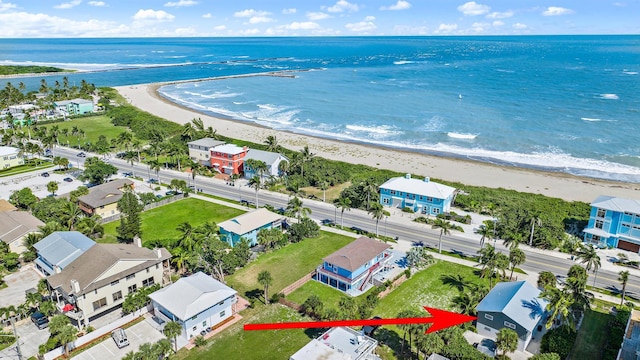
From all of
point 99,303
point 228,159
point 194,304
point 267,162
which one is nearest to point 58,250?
point 99,303

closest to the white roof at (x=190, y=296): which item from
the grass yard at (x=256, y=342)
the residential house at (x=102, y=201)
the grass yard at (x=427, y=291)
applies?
the grass yard at (x=256, y=342)

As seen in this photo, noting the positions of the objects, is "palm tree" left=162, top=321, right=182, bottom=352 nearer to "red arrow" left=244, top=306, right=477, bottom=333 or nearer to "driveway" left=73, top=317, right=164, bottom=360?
"driveway" left=73, top=317, right=164, bottom=360

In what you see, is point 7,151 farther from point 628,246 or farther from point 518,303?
point 628,246

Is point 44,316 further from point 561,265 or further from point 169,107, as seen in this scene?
point 169,107

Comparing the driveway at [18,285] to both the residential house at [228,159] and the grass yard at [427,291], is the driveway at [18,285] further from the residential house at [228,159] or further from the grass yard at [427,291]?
the residential house at [228,159]

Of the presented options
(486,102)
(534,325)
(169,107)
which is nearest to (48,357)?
(534,325)

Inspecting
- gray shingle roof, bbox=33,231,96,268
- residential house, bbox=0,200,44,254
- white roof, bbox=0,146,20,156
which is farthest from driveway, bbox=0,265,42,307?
white roof, bbox=0,146,20,156
